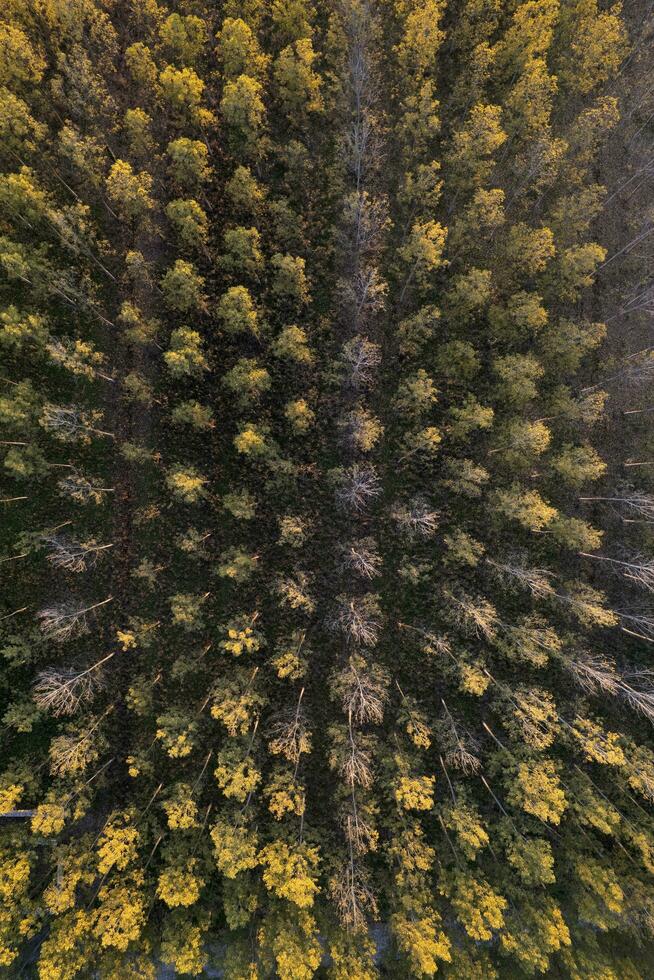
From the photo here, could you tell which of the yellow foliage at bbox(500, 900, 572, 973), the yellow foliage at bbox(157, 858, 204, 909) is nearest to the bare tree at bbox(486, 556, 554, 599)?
the yellow foliage at bbox(500, 900, 572, 973)

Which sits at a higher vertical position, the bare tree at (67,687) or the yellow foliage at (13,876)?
the bare tree at (67,687)

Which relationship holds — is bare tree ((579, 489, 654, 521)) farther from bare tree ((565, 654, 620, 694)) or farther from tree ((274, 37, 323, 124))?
tree ((274, 37, 323, 124))

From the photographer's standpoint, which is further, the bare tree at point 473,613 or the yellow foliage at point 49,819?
the bare tree at point 473,613

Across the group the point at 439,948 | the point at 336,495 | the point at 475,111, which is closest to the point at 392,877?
the point at 439,948

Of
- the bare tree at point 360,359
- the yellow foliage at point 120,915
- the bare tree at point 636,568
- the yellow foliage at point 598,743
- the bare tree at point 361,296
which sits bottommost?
the yellow foliage at point 120,915

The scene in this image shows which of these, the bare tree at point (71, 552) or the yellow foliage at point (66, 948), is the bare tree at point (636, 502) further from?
the yellow foliage at point (66, 948)

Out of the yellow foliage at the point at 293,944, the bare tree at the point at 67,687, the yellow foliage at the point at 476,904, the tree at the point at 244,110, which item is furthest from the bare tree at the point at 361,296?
the yellow foliage at the point at 293,944

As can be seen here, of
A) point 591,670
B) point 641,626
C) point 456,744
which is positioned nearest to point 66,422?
point 456,744

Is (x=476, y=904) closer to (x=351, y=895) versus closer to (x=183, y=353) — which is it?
(x=351, y=895)

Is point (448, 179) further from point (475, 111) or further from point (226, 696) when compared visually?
point (226, 696)
